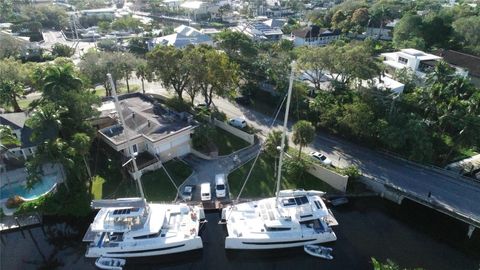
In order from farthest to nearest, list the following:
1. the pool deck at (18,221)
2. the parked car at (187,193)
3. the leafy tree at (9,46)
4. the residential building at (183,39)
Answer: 1. the residential building at (183,39)
2. the leafy tree at (9,46)
3. the parked car at (187,193)
4. the pool deck at (18,221)

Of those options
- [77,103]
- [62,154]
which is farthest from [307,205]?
[77,103]

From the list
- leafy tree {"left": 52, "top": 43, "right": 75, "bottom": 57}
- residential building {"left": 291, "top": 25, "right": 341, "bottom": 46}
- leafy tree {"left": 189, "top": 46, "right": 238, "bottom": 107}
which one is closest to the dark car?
leafy tree {"left": 189, "top": 46, "right": 238, "bottom": 107}

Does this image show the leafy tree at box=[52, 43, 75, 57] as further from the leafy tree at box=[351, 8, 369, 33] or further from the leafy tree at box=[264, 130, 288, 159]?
the leafy tree at box=[351, 8, 369, 33]

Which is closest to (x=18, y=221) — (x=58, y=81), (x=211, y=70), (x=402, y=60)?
(x=58, y=81)

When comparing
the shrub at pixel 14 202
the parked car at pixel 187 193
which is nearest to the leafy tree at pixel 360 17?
the parked car at pixel 187 193

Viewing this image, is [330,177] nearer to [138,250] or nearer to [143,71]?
[138,250]

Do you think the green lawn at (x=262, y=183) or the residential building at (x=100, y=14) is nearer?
the green lawn at (x=262, y=183)

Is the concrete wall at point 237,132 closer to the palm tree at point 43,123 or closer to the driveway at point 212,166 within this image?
the driveway at point 212,166

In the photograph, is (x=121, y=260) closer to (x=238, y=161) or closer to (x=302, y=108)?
(x=238, y=161)
